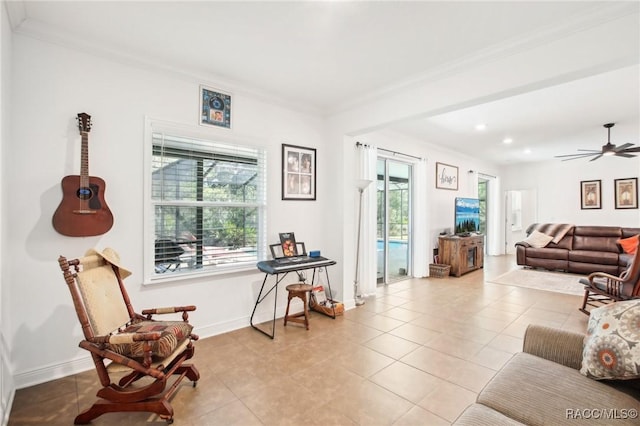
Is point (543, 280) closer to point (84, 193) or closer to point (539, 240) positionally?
point (539, 240)

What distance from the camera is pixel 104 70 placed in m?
2.56

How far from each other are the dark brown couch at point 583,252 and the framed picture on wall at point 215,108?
6878 mm

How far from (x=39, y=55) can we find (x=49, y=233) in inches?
53.1

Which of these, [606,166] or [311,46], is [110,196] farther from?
[606,166]

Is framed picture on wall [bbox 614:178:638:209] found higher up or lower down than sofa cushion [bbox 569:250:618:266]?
higher up

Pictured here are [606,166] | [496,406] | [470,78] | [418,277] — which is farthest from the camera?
[606,166]

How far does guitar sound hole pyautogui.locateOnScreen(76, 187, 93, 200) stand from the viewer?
2367mm

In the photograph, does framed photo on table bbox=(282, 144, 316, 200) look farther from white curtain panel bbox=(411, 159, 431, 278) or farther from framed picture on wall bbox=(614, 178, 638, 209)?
framed picture on wall bbox=(614, 178, 638, 209)

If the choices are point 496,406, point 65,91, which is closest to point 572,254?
point 496,406

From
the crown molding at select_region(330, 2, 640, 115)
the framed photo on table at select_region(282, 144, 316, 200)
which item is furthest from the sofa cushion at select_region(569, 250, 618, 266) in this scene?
the framed photo on table at select_region(282, 144, 316, 200)

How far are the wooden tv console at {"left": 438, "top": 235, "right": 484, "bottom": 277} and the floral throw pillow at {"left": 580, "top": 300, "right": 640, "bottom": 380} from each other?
4.50 meters

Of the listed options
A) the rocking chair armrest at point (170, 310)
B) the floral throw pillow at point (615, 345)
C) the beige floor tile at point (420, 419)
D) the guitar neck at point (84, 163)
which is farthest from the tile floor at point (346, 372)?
the guitar neck at point (84, 163)

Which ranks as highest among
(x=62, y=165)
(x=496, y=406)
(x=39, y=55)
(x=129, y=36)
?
(x=129, y=36)

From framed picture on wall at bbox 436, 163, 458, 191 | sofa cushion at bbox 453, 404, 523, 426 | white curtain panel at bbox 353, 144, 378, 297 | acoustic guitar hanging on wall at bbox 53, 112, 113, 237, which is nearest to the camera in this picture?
sofa cushion at bbox 453, 404, 523, 426
